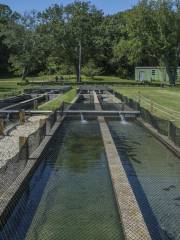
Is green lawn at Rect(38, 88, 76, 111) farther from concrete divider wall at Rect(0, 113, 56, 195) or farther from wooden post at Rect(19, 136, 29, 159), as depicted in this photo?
wooden post at Rect(19, 136, 29, 159)

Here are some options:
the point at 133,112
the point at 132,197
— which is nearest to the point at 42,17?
the point at 133,112

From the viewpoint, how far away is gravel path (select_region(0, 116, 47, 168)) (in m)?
14.3

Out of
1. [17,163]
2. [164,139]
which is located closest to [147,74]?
[164,139]

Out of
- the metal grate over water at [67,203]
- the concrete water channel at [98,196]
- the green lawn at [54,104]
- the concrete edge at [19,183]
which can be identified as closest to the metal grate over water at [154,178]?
the concrete water channel at [98,196]

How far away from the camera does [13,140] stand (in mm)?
17406

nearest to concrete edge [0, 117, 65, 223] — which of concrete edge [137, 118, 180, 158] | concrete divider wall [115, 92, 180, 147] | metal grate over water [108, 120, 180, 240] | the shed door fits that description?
metal grate over water [108, 120, 180, 240]

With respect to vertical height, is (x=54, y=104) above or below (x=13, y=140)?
above

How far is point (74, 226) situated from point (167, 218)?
5.26 feet

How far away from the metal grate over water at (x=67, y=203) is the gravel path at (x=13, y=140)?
1.10 meters

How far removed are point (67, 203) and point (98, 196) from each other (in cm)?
81

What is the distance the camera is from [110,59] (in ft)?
281

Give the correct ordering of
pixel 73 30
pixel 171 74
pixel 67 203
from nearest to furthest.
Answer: pixel 67 203
pixel 171 74
pixel 73 30

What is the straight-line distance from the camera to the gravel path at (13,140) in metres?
14.3

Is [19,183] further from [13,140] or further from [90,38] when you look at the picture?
[90,38]
